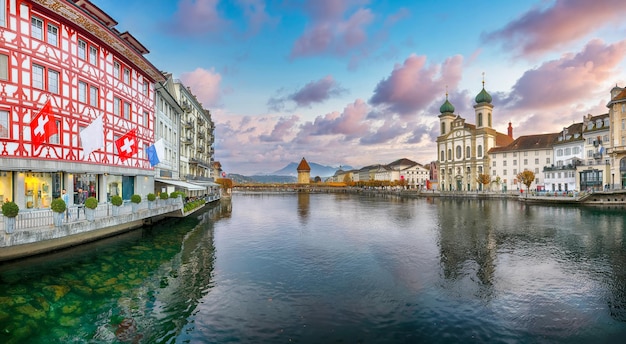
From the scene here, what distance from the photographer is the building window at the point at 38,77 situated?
2182 centimetres

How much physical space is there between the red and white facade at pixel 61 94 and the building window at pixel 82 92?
0.07 m

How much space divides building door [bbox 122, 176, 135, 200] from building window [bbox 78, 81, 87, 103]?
9.06m

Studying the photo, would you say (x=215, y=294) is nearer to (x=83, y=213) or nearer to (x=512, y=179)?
(x=83, y=213)

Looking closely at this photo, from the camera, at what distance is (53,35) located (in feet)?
75.7

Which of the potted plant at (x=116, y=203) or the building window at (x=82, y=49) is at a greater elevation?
the building window at (x=82, y=49)

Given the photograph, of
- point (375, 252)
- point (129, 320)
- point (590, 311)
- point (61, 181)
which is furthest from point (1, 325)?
point (590, 311)

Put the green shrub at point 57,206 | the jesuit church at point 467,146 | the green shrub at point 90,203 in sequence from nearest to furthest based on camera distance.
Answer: the green shrub at point 57,206 → the green shrub at point 90,203 → the jesuit church at point 467,146

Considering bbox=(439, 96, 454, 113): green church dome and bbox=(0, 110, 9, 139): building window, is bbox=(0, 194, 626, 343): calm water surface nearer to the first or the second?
bbox=(0, 110, 9, 139): building window

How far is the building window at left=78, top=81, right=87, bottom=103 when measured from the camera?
25.2 m

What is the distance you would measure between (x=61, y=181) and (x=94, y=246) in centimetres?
663

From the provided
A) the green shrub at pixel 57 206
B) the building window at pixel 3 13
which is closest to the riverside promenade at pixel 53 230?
the green shrub at pixel 57 206

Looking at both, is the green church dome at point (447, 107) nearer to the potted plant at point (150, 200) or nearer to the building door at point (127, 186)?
the building door at point (127, 186)

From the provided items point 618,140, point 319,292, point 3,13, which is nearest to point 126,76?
point 3,13

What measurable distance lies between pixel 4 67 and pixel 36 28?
3691mm
